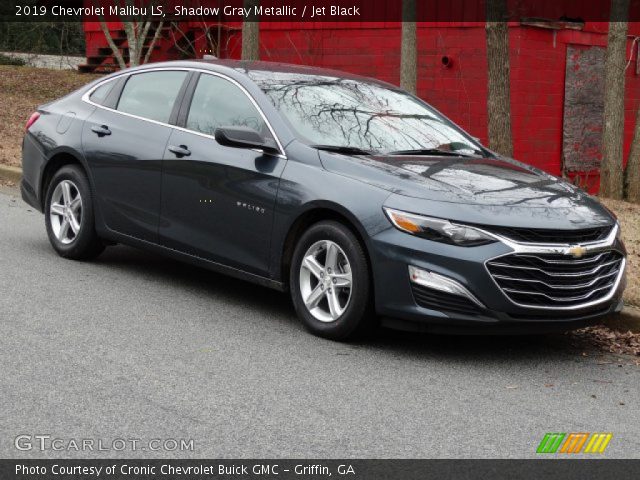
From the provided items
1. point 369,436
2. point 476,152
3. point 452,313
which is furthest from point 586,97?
point 369,436

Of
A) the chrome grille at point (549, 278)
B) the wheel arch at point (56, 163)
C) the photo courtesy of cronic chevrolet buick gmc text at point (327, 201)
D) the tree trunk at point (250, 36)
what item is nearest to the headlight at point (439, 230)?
the photo courtesy of cronic chevrolet buick gmc text at point (327, 201)

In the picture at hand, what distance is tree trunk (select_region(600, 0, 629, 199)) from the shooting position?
49.5 feet

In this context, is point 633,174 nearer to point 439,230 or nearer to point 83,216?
point 83,216

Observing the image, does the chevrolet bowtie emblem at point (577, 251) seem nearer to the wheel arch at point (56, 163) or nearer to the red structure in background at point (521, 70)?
the wheel arch at point (56, 163)

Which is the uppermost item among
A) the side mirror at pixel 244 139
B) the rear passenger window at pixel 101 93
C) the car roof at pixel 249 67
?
the car roof at pixel 249 67

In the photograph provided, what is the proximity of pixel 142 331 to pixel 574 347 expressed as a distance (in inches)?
108

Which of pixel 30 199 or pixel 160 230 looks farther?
pixel 30 199

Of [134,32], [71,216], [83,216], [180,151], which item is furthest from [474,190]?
[134,32]

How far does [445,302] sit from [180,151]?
2.42 m

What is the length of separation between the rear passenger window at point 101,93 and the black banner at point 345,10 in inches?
303

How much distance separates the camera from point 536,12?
18.6m
